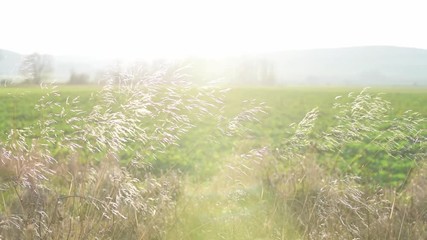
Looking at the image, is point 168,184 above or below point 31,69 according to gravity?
below

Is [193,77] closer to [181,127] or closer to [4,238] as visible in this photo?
[181,127]

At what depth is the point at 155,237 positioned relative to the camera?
13.3ft

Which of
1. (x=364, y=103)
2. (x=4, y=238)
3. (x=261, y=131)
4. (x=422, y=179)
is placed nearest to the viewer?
(x=4, y=238)

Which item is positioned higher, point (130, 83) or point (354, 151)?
point (130, 83)

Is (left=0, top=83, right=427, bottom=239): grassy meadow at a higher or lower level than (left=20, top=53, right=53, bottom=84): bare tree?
lower

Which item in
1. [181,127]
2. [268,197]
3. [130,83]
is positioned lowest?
[268,197]

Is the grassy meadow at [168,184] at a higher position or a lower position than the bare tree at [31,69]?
lower

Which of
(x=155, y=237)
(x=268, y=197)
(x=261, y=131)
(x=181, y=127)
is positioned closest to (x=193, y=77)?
(x=181, y=127)

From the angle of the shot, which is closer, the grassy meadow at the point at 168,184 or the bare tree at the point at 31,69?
the grassy meadow at the point at 168,184

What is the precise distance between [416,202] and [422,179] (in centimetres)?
67

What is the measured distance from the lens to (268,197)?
5254 millimetres

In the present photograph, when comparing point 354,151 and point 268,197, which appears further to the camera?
point 354,151

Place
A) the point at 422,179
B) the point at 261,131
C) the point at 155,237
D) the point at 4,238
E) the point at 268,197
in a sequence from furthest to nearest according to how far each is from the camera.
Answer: the point at 261,131, the point at 422,179, the point at 268,197, the point at 155,237, the point at 4,238

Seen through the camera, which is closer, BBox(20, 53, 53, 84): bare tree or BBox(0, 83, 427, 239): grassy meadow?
BBox(0, 83, 427, 239): grassy meadow
